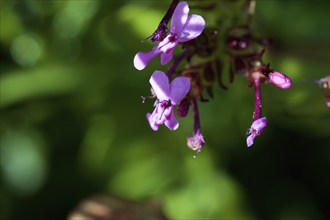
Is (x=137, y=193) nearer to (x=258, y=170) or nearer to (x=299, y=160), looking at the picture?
A: (x=258, y=170)

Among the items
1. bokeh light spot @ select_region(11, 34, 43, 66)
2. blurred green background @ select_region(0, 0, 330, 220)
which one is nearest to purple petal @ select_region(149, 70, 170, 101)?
blurred green background @ select_region(0, 0, 330, 220)

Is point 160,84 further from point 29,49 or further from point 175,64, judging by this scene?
point 29,49

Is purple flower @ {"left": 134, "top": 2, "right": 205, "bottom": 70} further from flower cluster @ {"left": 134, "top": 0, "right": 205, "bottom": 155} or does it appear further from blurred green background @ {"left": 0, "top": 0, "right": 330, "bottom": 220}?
blurred green background @ {"left": 0, "top": 0, "right": 330, "bottom": 220}

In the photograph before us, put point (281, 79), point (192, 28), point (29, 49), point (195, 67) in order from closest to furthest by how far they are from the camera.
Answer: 1. point (192, 28)
2. point (281, 79)
3. point (195, 67)
4. point (29, 49)

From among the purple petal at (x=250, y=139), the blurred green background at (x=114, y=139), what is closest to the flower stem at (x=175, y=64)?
the purple petal at (x=250, y=139)

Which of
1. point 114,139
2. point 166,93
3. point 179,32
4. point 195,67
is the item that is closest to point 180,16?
point 179,32

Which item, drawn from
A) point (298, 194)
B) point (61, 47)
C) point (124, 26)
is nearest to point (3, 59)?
point (61, 47)

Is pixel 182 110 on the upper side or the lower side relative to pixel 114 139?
lower
